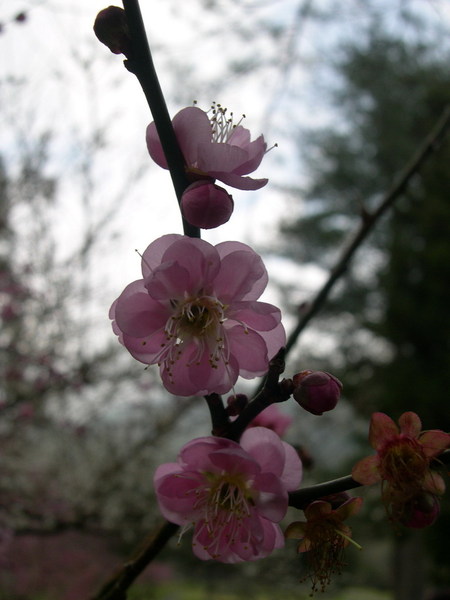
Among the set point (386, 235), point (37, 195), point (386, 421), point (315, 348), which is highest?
point (386, 235)

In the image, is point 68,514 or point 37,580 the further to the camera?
point 37,580

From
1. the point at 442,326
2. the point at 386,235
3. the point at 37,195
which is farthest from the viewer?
the point at 386,235

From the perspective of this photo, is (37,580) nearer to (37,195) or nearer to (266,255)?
(37,195)

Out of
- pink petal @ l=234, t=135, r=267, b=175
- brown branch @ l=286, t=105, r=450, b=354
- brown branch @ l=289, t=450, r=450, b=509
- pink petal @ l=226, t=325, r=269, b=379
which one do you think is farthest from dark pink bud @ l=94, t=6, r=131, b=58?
brown branch @ l=286, t=105, r=450, b=354

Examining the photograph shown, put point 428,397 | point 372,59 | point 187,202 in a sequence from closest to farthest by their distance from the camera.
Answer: point 187,202 < point 372,59 < point 428,397

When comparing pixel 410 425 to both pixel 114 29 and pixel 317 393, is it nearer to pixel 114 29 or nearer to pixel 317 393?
pixel 317 393

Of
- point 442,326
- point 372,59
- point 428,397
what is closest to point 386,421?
point 372,59

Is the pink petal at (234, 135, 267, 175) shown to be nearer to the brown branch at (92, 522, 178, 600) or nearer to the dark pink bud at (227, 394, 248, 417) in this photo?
the dark pink bud at (227, 394, 248, 417)
